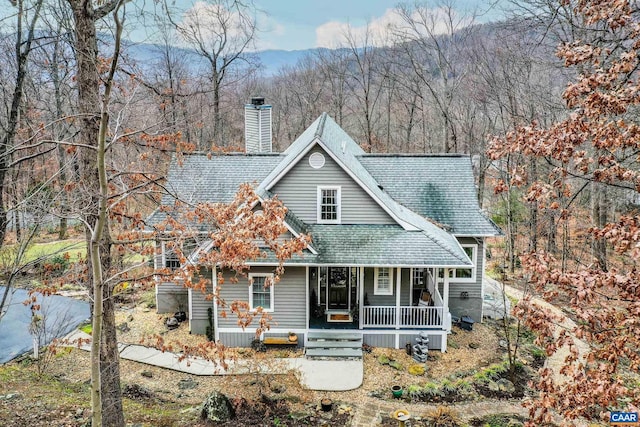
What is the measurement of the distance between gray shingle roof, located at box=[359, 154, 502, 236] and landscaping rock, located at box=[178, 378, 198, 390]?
1075cm

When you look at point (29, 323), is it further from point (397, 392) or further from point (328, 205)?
point (397, 392)

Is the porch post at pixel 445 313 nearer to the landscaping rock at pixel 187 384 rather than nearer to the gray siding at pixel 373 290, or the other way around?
the gray siding at pixel 373 290

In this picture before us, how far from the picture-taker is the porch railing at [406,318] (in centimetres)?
1553

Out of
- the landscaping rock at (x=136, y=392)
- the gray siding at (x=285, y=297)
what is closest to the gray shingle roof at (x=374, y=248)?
the gray siding at (x=285, y=297)

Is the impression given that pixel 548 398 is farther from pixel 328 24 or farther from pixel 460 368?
pixel 328 24

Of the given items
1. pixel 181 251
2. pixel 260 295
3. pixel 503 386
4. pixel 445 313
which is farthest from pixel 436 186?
pixel 181 251

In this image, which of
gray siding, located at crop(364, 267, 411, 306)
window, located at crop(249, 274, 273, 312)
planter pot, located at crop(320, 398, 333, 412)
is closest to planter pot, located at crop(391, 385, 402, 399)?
planter pot, located at crop(320, 398, 333, 412)

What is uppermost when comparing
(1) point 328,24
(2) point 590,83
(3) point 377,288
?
(1) point 328,24

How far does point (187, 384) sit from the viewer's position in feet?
43.5

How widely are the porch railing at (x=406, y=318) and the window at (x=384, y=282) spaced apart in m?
0.89

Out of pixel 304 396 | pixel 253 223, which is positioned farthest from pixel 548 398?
pixel 304 396

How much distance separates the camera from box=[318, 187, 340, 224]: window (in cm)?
1623

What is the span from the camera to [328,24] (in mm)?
39594

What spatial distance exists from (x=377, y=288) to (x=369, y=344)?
2.04m
